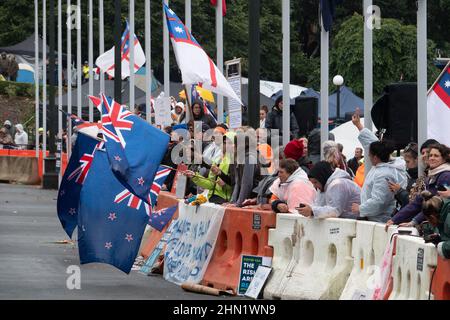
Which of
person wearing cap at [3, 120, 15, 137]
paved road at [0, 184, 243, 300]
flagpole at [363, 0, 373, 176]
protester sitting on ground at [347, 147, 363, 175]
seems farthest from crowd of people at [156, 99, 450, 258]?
person wearing cap at [3, 120, 15, 137]

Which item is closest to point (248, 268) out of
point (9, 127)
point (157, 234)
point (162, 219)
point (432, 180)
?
point (432, 180)

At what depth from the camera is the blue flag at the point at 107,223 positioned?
18.5m

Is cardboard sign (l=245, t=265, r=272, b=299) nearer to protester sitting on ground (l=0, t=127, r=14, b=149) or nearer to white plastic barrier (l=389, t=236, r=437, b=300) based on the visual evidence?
white plastic barrier (l=389, t=236, r=437, b=300)

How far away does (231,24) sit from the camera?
62.3 m

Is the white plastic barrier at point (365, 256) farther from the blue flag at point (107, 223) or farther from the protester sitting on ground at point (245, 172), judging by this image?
the blue flag at point (107, 223)

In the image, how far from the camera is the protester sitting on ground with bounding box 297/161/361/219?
15742mm

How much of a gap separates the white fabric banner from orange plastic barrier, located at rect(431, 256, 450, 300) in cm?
624

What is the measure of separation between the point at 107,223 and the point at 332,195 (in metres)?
3.86

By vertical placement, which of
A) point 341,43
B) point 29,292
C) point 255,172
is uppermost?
point 341,43

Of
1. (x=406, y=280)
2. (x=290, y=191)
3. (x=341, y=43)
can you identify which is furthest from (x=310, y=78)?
(x=406, y=280)

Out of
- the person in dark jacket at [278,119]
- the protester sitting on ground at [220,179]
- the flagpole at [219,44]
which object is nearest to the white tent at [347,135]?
the flagpole at [219,44]

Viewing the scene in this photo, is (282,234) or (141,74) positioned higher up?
(141,74)

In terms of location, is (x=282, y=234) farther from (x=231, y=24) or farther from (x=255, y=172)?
(x=231, y=24)

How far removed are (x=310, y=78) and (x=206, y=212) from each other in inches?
1719
